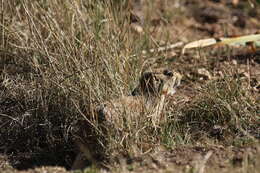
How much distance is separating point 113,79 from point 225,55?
1.59 metres

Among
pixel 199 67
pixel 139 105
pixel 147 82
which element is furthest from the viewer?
pixel 199 67

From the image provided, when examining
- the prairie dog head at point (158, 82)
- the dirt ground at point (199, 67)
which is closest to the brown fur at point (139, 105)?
the prairie dog head at point (158, 82)

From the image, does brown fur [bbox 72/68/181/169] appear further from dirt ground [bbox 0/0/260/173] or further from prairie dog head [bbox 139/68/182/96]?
dirt ground [bbox 0/0/260/173]

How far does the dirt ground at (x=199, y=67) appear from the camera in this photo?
3.42 meters

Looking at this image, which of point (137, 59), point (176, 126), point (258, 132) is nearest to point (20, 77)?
point (137, 59)

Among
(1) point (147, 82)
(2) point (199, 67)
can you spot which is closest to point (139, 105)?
(1) point (147, 82)

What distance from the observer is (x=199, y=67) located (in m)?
4.97

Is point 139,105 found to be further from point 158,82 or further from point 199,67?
point 199,67

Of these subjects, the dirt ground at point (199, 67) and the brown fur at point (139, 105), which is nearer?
the dirt ground at point (199, 67)

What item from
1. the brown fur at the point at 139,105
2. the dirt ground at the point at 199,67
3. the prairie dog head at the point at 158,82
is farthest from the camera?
the prairie dog head at the point at 158,82

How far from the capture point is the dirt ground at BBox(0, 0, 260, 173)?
3.42m

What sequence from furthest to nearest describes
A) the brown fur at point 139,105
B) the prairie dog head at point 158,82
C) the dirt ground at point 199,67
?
the prairie dog head at point 158,82
the brown fur at point 139,105
the dirt ground at point 199,67

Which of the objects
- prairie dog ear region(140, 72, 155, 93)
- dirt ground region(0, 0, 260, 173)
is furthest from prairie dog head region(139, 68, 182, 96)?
dirt ground region(0, 0, 260, 173)

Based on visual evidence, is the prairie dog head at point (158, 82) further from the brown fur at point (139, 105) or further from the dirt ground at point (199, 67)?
the dirt ground at point (199, 67)
